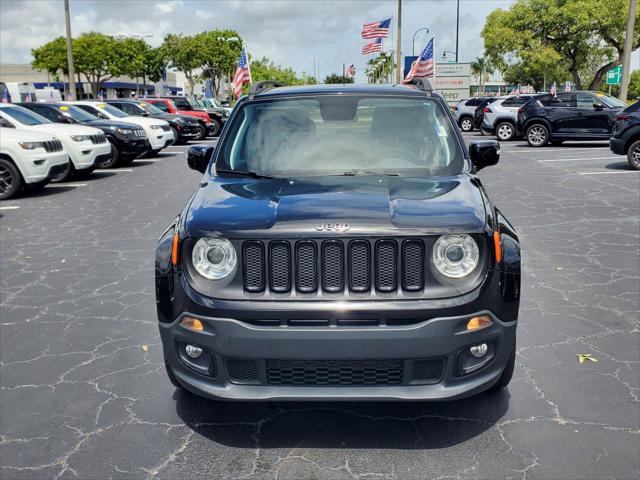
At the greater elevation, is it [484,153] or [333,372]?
[484,153]

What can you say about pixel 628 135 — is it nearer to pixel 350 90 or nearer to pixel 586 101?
pixel 586 101

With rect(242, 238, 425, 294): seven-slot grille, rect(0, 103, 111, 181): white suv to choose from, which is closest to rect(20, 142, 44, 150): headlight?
rect(0, 103, 111, 181): white suv

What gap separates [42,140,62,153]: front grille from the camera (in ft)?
38.7

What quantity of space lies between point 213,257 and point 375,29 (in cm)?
3608

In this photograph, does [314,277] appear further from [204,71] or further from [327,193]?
[204,71]

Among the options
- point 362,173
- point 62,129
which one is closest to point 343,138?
point 362,173

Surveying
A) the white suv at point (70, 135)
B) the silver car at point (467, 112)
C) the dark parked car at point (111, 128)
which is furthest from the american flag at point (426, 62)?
the white suv at point (70, 135)

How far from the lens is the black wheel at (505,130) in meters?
23.5

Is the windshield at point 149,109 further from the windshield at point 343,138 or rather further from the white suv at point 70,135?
the windshield at point 343,138

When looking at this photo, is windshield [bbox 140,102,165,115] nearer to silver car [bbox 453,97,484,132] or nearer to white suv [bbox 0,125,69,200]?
white suv [bbox 0,125,69,200]

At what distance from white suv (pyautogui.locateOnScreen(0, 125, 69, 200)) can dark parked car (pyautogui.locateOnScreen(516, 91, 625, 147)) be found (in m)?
14.7

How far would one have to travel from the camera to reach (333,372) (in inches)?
115

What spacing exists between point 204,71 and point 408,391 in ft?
252

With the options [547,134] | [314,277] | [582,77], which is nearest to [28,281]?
[314,277]
